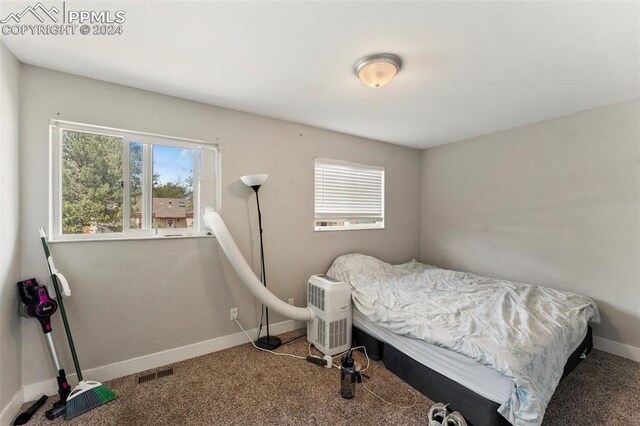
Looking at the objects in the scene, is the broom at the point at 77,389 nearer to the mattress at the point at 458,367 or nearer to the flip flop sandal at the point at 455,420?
the mattress at the point at 458,367

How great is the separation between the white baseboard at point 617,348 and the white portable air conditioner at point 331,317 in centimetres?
248

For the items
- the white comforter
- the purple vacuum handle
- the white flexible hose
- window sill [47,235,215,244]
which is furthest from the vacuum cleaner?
the white comforter

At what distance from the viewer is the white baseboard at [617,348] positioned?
2430mm

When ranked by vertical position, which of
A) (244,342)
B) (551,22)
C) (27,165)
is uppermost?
(551,22)

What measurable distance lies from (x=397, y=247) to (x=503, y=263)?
1.34m

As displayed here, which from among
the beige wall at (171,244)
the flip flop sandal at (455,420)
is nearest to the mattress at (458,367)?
the flip flop sandal at (455,420)

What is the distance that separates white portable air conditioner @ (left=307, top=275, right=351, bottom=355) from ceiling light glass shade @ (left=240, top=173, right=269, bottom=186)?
45.0 inches

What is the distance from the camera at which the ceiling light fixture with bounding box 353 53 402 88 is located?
178 centimetres

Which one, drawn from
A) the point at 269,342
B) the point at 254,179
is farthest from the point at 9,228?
the point at 269,342

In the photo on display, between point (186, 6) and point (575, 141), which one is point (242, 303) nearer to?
point (186, 6)

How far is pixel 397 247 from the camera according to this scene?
13.3ft

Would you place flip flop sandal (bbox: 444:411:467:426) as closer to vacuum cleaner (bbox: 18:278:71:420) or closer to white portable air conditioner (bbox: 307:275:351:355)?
white portable air conditioner (bbox: 307:275:351:355)

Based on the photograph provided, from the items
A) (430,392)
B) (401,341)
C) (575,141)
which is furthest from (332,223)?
(575,141)

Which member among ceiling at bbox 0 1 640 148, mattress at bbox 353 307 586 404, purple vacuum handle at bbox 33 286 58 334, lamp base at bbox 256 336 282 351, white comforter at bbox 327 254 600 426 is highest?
ceiling at bbox 0 1 640 148
